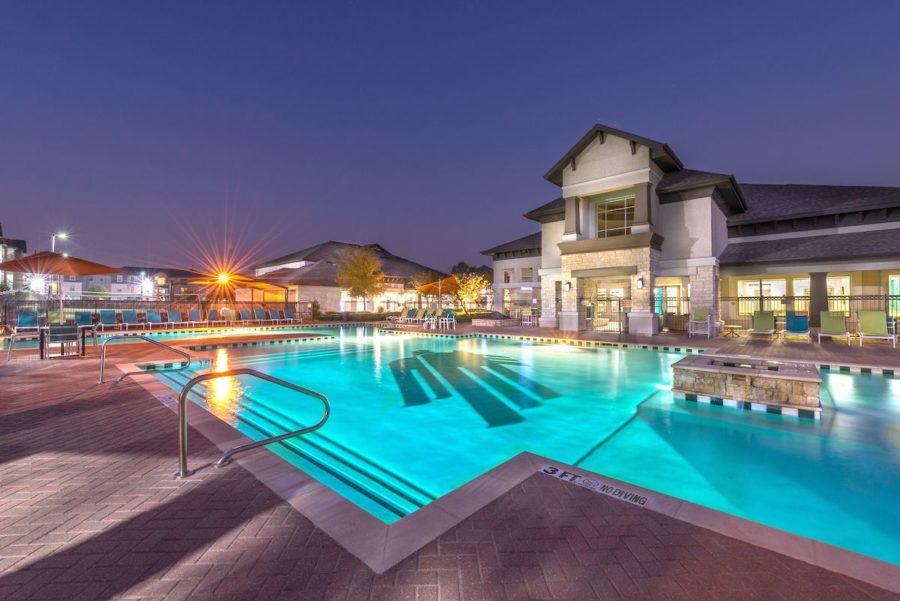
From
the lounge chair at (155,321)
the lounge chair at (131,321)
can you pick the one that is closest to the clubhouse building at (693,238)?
the lounge chair at (155,321)

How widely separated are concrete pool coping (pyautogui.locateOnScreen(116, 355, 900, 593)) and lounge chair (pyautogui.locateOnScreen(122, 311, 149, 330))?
18333mm

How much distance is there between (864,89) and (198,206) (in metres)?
97.5

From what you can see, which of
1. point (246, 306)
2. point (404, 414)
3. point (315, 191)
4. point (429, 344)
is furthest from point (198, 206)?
point (404, 414)

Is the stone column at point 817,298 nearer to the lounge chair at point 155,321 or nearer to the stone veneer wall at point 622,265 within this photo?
the stone veneer wall at point 622,265

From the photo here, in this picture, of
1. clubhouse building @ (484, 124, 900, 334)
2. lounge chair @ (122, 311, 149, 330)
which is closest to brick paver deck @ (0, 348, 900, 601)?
clubhouse building @ (484, 124, 900, 334)

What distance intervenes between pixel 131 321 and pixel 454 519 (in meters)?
20.8

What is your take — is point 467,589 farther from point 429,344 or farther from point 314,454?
point 429,344

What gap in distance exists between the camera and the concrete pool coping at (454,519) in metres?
2.09

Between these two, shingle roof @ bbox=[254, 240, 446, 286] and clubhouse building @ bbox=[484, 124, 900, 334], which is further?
shingle roof @ bbox=[254, 240, 446, 286]

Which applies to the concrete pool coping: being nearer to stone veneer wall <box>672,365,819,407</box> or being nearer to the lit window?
stone veneer wall <box>672,365,819,407</box>

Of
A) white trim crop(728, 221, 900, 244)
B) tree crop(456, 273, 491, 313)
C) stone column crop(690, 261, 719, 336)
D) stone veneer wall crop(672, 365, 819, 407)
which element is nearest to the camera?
stone veneer wall crop(672, 365, 819, 407)

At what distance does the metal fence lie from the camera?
1575cm

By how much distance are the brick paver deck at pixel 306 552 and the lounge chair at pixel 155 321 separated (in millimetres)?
17600

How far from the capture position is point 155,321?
18.0 meters
